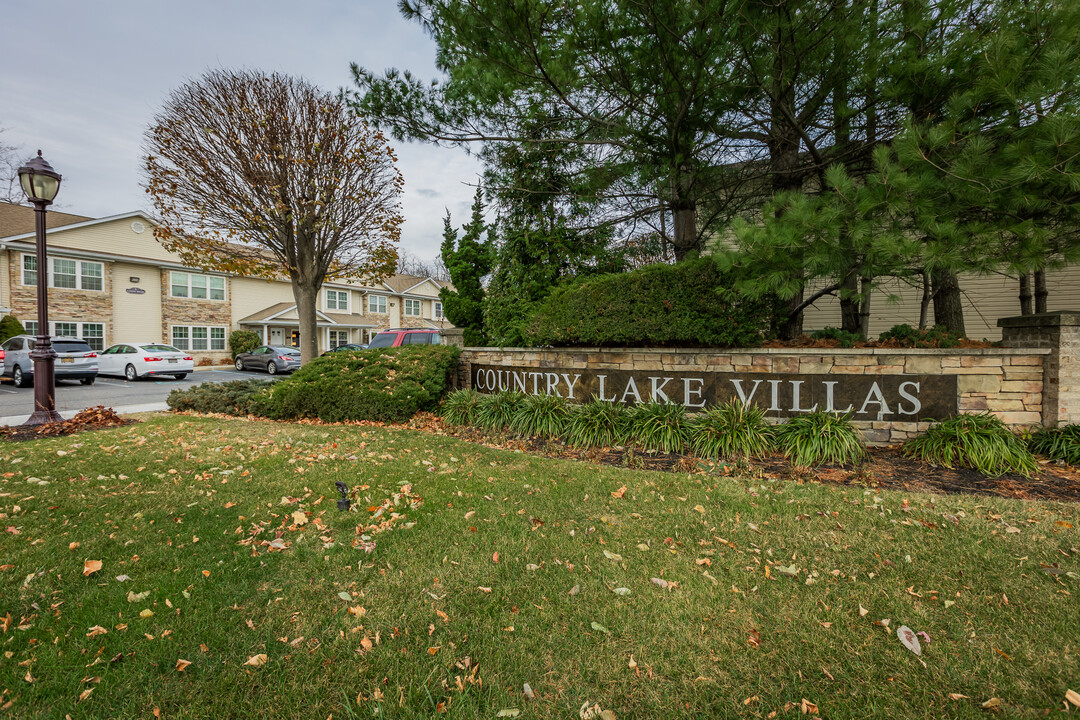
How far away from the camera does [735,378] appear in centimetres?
583

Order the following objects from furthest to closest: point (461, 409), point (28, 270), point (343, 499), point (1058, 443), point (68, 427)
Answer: point (28, 270) < point (461, 409) < point (68, 427) < point (1058, 443) < point (343, 499)

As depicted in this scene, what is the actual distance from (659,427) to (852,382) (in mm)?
2243

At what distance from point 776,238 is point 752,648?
330cm

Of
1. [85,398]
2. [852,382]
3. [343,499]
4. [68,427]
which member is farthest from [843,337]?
[85,398]

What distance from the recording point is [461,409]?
729cm

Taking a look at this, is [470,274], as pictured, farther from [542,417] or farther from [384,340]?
[384,340]

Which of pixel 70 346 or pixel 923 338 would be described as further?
pixel 70 346

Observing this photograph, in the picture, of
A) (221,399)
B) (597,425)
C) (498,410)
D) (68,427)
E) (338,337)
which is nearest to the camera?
(597,425)

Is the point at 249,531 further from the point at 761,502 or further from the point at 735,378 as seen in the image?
the point at 735,378

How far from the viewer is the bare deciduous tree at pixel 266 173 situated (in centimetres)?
892

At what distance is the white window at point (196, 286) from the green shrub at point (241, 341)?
2.15 m

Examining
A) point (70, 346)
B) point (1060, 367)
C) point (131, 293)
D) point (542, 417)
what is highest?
point (131, 293)

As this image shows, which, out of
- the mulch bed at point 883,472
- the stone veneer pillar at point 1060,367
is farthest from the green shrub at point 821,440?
the stone veneer pillar at point 1060,367

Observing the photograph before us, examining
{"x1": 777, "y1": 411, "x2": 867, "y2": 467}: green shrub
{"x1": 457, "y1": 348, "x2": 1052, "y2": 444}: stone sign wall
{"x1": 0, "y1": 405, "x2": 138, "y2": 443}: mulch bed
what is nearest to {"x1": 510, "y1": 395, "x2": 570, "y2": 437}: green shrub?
{"x1": 457, "y1": 348, "x2": 1052, "y2": 444}: stone sign wall
